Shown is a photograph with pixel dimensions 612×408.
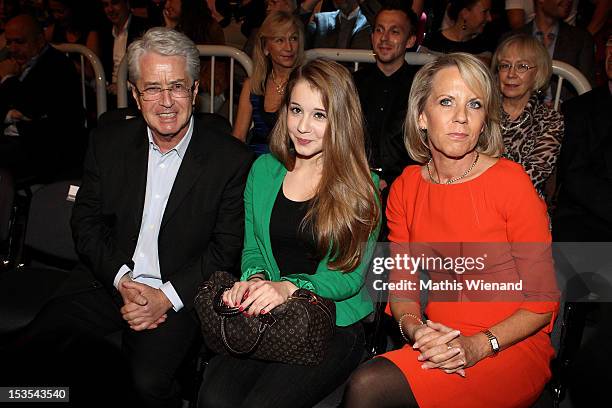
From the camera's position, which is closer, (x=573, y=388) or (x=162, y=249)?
(x=573, y=388)

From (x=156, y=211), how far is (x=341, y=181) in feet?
2.68

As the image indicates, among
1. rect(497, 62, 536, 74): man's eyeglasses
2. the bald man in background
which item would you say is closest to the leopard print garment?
rect(497, 62, 536, 74): man's eyeglasses

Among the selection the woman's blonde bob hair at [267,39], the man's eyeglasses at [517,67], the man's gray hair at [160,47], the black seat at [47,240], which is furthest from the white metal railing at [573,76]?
the black seat at [47,240]

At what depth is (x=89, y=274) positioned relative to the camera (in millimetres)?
2846

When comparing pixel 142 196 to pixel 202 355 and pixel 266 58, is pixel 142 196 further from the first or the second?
pixel 266 58

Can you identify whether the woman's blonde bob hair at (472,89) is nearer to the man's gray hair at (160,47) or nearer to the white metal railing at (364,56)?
the man's gray hair at (160,47)

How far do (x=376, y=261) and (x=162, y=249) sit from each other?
0.89m

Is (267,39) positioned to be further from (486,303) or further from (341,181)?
(486,303)

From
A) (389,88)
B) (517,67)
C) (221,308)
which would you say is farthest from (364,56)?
(221,308)

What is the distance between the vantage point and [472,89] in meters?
2.23

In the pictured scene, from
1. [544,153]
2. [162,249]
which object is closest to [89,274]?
[162,249]

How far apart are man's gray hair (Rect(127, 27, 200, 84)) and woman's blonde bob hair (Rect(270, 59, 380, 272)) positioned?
0.48 m

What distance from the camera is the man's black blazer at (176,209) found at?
2.62m

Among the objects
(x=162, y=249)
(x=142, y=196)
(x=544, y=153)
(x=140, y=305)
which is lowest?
(x=140, y=305)
